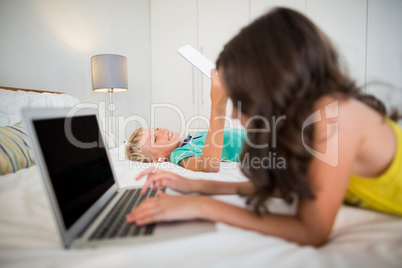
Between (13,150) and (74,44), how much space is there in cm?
128

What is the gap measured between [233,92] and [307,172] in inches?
9.2

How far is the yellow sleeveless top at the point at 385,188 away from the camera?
0.48 metres

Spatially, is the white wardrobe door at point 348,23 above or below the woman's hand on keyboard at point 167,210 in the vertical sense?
above

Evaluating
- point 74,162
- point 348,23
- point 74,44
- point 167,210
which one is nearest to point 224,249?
point 167,210

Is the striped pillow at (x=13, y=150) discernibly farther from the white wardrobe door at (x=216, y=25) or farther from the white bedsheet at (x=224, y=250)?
the white wardrobe door at (x=216, y=25)

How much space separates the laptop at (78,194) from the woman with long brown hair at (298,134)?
0.03 metres

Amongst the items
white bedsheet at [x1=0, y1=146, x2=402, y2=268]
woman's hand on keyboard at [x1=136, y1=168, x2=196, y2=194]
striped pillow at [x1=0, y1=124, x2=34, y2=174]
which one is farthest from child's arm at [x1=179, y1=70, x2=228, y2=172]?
striped pillow at [x1=0, y1=124, x2=34, y2=174]

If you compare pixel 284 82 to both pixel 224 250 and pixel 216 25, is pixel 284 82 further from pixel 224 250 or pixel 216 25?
pixel 216 25

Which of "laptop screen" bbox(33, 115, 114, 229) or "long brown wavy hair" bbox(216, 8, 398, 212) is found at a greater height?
"long brown wavy hair" bbox(216, 8, 398, 212)

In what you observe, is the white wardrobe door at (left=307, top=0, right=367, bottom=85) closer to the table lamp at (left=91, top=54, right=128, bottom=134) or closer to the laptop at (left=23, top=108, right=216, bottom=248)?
the table lamp at (left=91, top=54, right=128, bottom=134)

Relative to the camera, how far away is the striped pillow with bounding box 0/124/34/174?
876 millimetres

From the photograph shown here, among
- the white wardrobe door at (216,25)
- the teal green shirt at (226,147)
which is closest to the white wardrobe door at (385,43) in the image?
the white wardrobe door at (216,25)

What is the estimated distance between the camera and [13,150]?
0.91 m

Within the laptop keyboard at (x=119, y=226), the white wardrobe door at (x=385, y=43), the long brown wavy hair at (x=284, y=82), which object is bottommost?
the laptop keyboard at (x=119, y=226)
